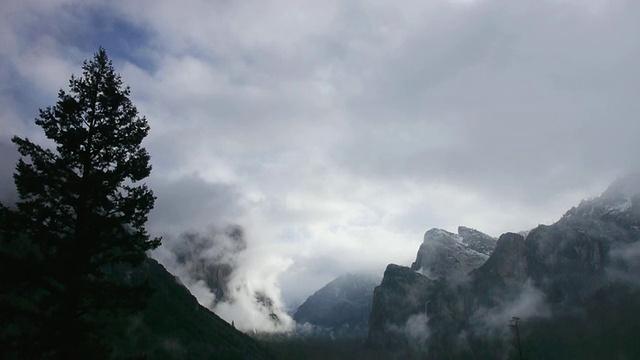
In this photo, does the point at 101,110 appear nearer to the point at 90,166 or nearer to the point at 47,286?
the point at 90,166

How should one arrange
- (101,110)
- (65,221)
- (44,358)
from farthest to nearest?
(101,110), (65,221), (44,358)

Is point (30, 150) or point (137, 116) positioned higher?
point (137, 116)

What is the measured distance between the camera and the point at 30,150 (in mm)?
21547

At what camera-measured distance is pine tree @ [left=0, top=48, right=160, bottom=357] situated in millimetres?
20250

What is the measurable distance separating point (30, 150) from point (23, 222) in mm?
3088

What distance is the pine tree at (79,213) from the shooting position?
797 inches

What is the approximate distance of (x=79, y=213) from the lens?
21656 millimetres

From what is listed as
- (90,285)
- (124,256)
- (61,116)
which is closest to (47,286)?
(90,285)

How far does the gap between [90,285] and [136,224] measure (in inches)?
120

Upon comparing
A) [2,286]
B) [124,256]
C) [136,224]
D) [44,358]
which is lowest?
[44,358]

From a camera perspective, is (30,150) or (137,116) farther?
(137,116)

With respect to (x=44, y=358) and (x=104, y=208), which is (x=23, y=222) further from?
(x=44, y=358)

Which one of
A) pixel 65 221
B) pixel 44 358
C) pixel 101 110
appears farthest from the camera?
pixel 101 110

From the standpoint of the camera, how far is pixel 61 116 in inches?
883
